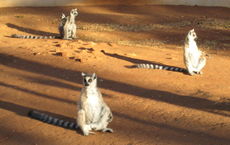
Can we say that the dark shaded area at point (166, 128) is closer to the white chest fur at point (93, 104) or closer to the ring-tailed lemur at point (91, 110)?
the ring-tailed lemur at point (91, 110)

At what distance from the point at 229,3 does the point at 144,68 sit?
1481 centimetres

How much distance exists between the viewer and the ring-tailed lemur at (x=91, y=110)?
7.06m

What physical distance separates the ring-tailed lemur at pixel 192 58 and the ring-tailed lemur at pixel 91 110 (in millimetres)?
4844

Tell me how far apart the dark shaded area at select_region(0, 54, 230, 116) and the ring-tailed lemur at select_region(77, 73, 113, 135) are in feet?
7.16

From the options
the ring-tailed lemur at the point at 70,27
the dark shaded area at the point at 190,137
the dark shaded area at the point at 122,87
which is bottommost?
the dark shaded area at the point at 190,137

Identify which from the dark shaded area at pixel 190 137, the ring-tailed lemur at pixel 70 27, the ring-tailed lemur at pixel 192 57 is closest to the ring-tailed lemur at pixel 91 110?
the dark shaded area at pixel 190 137

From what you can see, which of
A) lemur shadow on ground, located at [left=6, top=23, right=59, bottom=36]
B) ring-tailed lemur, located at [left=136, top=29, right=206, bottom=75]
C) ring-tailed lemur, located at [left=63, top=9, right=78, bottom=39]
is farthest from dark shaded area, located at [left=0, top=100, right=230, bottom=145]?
lemur shadow on ground, located at [left=6, top=23, right=59, bottom=36]

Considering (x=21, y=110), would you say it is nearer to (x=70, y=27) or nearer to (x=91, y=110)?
(x=91, y=110)

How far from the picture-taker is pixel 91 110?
7160 millimetres

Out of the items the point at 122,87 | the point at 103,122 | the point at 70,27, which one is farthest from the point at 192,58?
the point at 70,27

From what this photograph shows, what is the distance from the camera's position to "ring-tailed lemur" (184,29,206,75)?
11555mm

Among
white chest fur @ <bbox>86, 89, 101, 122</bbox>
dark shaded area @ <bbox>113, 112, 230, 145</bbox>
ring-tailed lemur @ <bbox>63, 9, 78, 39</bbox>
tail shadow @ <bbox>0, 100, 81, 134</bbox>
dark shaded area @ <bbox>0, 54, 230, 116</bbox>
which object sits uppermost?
ring-tailed lemur @ <bbox>63, 9, 78, 39</bbox>

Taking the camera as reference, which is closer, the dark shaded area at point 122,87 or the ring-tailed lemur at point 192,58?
the dark shaded area at point 122,87

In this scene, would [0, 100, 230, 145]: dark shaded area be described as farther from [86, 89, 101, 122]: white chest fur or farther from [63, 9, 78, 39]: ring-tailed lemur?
[63, 9, 78, 39]: ring-tailed lemur
